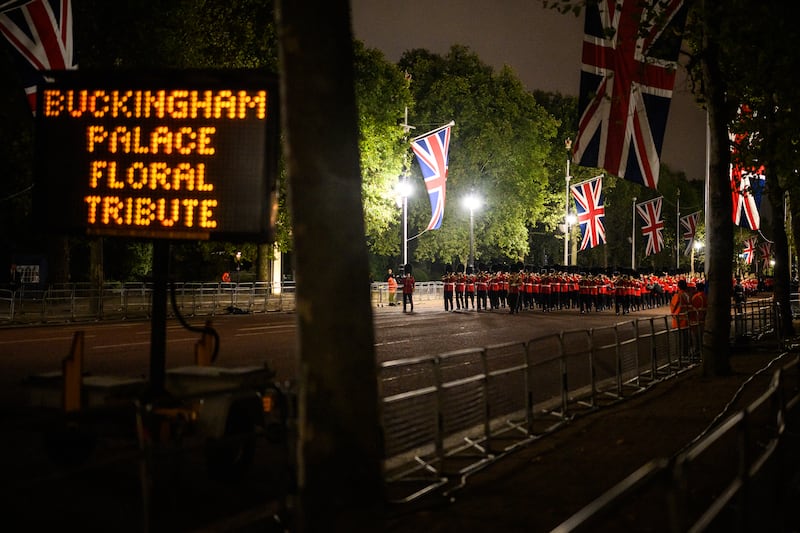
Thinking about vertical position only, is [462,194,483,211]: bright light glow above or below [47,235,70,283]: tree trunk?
above

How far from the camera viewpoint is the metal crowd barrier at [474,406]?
26.5 feet

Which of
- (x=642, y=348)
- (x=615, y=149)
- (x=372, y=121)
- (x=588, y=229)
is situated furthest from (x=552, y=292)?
(x=615, y=149)

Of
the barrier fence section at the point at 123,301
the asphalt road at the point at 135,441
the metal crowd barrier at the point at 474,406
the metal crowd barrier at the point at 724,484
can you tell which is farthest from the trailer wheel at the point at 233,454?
the barrier fence section at the point at 123,301

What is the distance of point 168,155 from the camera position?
26.7ft

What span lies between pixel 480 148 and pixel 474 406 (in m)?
52.1

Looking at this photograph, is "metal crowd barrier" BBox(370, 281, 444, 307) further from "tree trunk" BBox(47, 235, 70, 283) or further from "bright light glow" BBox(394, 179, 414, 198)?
"tree trunk" BBox(47, 235, 70, 283)

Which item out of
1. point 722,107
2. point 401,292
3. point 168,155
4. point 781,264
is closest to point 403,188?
point 401,292

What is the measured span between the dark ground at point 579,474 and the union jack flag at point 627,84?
517 cm

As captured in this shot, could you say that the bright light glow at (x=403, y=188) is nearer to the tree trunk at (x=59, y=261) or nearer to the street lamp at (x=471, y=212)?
the street lamp at (x=471, y=212)

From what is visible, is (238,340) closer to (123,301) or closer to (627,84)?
(123,301)

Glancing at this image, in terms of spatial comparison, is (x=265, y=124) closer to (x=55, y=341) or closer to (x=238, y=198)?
(x=238, y=198)

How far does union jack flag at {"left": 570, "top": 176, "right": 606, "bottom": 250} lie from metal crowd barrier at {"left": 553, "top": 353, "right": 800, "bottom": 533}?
107ft

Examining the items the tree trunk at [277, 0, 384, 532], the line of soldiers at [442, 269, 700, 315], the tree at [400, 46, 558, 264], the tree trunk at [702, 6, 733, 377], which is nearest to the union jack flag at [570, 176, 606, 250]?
the line of soldiers at [442, 269, 700, 315]

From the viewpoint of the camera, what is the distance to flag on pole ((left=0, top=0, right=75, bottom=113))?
19844mm
